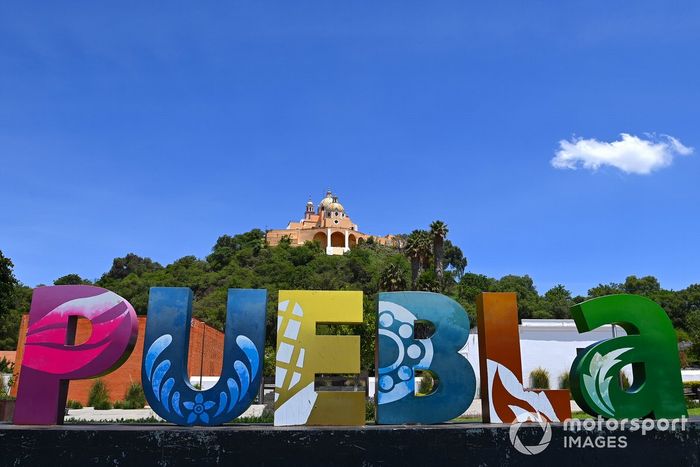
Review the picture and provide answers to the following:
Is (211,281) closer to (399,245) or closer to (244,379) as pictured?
(399,245)

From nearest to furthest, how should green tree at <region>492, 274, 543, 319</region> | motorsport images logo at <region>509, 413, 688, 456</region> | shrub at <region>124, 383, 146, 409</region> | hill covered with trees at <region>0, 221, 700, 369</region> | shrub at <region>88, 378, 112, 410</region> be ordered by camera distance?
motorsport images logo at <region>509, 413, 688, 456</region> < shrub at <region>124, 383, 146, 409</region> < shrub at <region>88, 378, 112, 410</region> < hill covered with trees at <region>0, 221, 700, 369</region> < green tree at <region>492, 274, 543, 319</region>

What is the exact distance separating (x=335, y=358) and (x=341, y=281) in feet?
207

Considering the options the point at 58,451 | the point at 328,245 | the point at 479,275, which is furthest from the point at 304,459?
the point at 328,245

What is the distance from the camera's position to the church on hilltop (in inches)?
4277

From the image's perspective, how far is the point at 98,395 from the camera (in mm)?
32375

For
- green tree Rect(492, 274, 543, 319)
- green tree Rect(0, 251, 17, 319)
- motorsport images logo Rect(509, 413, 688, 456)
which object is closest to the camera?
motorsport images logo Rect(509, 413, 688, 456)

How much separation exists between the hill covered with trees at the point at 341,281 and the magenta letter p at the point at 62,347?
21.4 metres

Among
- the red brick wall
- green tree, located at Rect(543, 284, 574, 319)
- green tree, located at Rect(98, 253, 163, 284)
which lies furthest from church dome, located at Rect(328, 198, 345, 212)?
the red brick wall

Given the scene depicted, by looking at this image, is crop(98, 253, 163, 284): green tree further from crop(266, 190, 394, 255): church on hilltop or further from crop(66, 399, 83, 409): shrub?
crop(66, 399, 83, 409): shrub

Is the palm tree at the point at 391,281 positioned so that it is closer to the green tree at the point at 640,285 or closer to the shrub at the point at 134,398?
the shrub at the point at 134,398

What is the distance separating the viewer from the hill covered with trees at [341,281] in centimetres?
4769

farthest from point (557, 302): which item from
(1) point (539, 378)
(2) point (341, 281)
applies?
(1) point (539, 378)

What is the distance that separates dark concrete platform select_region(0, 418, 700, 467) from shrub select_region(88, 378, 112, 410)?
2700 centimetres

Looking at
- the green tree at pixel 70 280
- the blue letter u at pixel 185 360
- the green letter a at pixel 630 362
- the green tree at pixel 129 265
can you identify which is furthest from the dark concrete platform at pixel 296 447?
the green tree at pixel 129 265
